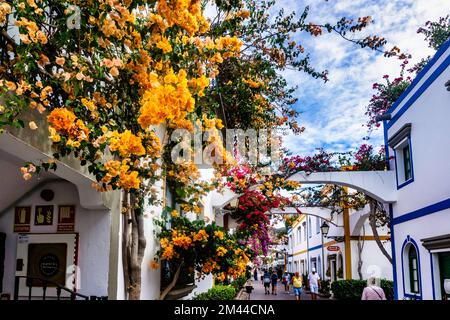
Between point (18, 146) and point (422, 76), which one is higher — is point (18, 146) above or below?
below

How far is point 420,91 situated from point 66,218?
878 cm

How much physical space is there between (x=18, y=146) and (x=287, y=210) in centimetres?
2467

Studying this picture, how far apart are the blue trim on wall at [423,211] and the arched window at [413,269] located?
2.57 feet

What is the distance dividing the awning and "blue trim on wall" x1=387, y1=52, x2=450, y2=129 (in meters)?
3.42

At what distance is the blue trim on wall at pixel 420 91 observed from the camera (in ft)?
30.9

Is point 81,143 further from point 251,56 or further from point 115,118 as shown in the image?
point 251,56

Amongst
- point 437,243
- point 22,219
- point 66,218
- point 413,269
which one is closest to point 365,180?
point 413,269

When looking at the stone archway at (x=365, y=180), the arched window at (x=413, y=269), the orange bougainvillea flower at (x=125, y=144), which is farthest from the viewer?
the stone archway at (x=365, y=180)

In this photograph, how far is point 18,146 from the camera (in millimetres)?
3629

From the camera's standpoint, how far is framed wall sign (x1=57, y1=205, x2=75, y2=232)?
18.1 feet

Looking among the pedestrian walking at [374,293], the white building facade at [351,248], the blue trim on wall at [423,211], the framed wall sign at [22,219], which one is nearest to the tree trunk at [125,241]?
the framed wall sign at [22,219]

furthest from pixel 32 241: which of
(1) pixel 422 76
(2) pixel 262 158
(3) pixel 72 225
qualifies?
(1) pixel 422 76

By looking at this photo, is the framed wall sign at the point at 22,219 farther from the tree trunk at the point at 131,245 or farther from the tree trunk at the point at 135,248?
the tree trunk at the point at 135,248

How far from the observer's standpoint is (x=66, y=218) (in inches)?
218
